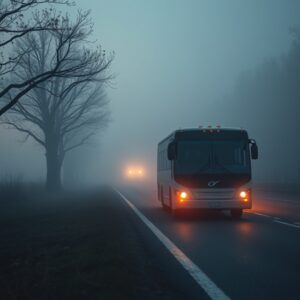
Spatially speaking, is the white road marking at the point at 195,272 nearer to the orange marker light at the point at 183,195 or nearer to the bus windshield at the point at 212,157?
the orange marker light at the point at 183,195

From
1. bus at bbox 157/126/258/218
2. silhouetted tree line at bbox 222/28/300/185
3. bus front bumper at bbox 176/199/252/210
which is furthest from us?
silhouetted tree line at bbox 222/28/300/185

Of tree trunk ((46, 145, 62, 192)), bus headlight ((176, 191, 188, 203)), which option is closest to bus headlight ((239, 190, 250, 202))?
bus headlight ((176, 191, 188, 203))

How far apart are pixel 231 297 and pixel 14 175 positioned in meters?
30.3

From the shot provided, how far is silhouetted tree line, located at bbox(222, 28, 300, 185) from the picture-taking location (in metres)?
72.9

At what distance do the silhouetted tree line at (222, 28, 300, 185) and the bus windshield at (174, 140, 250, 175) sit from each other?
154 ft

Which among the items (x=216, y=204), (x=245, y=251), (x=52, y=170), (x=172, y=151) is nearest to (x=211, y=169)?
(x=216, y=204)

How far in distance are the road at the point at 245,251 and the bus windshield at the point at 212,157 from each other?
1699mm

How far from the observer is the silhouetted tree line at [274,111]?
7294cm

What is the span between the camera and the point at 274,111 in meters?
80.4

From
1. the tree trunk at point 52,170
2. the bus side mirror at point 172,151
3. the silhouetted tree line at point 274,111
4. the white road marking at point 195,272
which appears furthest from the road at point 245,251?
the silhouetted tree line at point 274,111

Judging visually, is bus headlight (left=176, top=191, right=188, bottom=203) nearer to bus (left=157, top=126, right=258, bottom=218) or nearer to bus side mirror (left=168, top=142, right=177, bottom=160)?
bus (left=157, top=126, right=258, bottom=218)

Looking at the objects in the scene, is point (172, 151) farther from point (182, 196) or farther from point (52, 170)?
point (52, 170)

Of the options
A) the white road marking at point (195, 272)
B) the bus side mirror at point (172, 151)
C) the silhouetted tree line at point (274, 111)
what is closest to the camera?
the white road marking at point (195, 272)

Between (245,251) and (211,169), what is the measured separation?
24.9 ft
